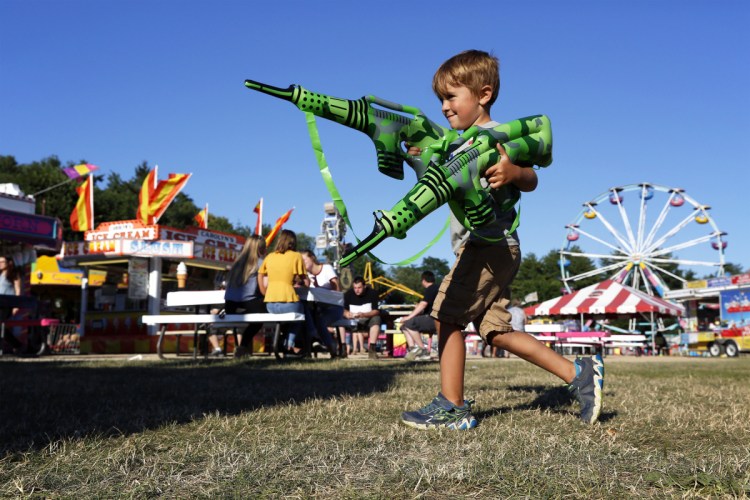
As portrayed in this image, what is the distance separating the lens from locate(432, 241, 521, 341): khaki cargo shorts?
3066 millimetres

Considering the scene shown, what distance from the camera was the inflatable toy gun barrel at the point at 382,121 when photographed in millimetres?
2705

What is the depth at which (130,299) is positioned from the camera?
64.2 ft

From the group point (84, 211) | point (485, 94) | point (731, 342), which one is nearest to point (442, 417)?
point (485, 94)

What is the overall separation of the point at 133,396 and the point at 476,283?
91.8 inches

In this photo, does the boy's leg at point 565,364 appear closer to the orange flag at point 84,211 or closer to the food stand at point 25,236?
the food stand at point 25,236

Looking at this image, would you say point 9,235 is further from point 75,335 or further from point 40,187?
point 40,187

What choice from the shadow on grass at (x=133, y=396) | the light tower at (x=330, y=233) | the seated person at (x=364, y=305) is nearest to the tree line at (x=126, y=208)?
the light tower at (x=330, y=233)

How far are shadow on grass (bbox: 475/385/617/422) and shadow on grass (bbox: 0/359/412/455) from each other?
1035 mm

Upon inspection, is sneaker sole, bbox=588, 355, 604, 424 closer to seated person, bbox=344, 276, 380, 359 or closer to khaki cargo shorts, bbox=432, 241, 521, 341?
khaki cargo shorts, bbox=432, 241, 521, 341

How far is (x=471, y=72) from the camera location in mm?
2941

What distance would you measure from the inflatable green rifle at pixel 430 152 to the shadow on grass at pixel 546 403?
1167 millimetres

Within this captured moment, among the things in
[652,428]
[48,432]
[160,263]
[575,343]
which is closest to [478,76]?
[652,428]

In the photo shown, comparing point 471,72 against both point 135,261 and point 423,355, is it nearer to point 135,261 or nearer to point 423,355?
point 423,355

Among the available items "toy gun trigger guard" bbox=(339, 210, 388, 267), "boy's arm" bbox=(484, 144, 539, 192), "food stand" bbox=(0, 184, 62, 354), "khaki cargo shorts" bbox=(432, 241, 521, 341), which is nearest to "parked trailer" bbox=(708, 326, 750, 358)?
"food stand" bbox=(0, 184, 62, 354)
